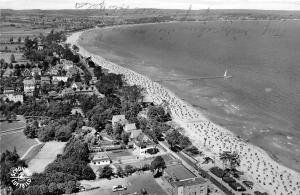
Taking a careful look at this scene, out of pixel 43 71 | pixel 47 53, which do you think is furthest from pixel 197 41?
pixel 43 71

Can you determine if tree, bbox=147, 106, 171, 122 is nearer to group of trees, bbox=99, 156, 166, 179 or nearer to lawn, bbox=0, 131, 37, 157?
group of trees, bbox=99, 156, 166, 179

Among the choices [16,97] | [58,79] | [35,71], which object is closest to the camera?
[16,97]

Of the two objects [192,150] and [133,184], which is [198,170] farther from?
[133,184]

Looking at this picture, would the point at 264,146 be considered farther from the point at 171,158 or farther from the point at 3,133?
the point at 3,133

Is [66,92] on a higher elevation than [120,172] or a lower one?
higher

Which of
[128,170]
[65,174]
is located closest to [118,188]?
[128,170]

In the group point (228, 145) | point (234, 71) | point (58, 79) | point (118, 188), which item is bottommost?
point (118, 188)
